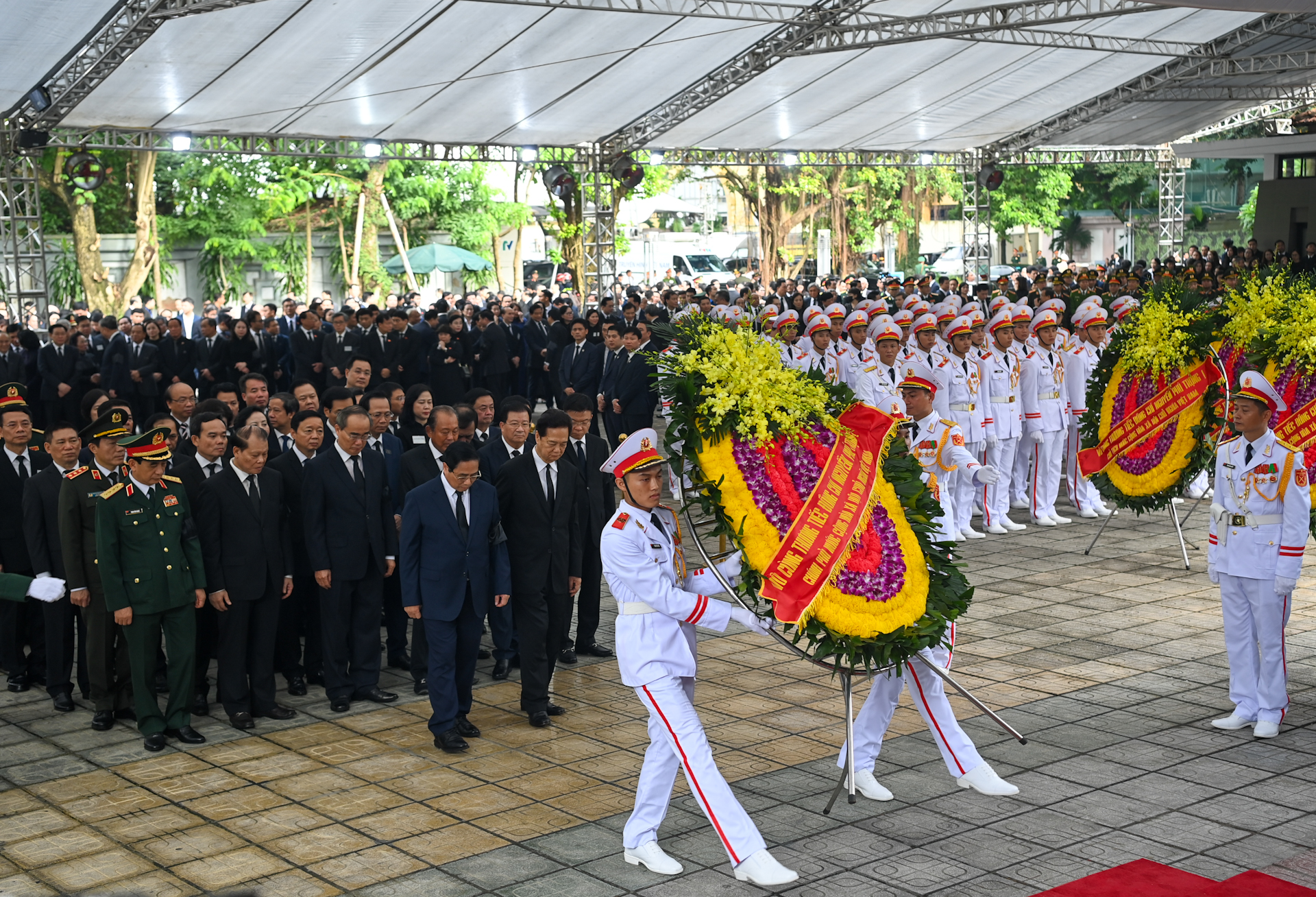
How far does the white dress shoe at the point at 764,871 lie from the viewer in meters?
4.84

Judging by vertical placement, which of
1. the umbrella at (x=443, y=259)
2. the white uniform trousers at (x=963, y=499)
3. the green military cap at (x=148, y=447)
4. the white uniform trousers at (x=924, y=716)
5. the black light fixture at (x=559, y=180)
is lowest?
the white uniform trousers at (x=924, y=716)

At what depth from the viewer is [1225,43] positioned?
72.5 ft

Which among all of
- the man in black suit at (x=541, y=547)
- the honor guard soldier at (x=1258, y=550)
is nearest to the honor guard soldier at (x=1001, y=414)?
the honor guard soldier at (x=1258, y=550)

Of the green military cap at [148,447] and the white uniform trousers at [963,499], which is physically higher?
the green military cap at [148,447]

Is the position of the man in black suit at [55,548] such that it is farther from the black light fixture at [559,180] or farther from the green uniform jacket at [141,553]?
the black light fixture at [559,180]

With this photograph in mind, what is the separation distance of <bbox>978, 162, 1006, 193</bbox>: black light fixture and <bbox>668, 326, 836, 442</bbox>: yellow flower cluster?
23.5 meters

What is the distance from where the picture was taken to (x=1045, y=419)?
12125 mm

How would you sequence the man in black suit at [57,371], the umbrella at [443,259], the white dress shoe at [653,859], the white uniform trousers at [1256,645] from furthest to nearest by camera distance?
the umbrella at [443,259] → the man in black suit at [57,371] → the white uniform trousers at [1256,645] → the white dress shoe at [653,859]

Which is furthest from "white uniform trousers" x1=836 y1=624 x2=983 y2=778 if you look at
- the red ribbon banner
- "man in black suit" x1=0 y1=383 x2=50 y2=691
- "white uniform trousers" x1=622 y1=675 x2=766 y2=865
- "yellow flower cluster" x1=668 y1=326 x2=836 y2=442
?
"man in black suit" x1=0 y1=383 x2=50 y2=691

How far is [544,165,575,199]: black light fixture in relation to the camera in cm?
2237

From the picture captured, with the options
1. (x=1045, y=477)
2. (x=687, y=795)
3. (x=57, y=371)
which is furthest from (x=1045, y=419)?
(x=57, y=371)

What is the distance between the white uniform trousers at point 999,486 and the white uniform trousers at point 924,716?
240 inches

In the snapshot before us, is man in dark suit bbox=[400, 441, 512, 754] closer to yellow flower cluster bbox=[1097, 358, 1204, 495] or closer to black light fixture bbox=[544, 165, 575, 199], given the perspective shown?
yellow flower cluster bbox=[1097, 358, 1204, 495]

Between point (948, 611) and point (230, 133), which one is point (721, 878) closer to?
point (948, 611)
